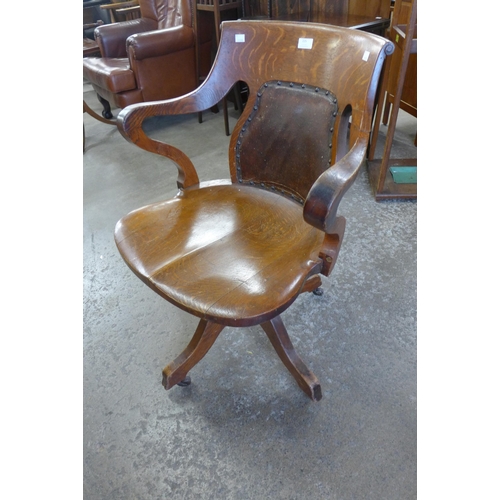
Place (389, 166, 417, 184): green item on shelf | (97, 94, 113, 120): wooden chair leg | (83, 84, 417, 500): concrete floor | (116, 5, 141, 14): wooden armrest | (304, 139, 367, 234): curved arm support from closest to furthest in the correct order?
(304, 139, 367, 234): curved arm support, (83, 84, 417, 500): concrete floor, (389, 166, 417, 184): green item on shelf, (97, 94, 113, 120): wooden chair leg, (116, 5, 141, 14): wooden armrest

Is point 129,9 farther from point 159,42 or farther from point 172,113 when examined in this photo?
point 172,113

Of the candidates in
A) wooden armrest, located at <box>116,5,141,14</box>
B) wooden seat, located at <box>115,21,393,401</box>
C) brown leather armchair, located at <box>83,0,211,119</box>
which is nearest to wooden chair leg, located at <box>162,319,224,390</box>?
wooden seat, located at <box>115,21,393,401</box>

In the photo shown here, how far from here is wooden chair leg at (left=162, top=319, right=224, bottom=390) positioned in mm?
1177

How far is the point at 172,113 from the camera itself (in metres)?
1.15

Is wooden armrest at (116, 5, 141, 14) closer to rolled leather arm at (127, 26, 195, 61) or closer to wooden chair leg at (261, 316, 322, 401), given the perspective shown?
rolled leather arm at (127, 26, 195, 61)

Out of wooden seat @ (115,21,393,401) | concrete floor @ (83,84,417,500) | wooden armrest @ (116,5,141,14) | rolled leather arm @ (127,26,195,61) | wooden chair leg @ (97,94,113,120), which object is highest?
wooden armrest @ (116,5,141,14)

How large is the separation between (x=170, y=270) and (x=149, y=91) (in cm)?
236

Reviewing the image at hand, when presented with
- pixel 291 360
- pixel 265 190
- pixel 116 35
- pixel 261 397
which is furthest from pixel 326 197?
pixel 116 35

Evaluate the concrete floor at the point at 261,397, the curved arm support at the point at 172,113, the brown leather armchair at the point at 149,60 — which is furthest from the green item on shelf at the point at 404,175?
the brown leather armchair at the point at 149,60

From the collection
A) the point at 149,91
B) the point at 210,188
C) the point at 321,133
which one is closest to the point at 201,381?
the point at 210,188

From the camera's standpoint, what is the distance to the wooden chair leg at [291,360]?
3.84ft

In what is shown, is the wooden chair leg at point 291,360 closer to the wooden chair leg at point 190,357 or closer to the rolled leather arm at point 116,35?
the wooden chair leg at point 190,357

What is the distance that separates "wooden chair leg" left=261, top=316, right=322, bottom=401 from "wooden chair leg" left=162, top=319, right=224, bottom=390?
16cm

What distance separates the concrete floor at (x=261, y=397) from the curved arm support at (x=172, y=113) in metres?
0.62
